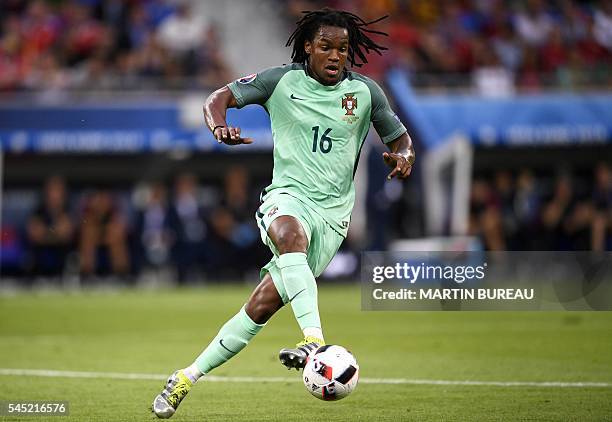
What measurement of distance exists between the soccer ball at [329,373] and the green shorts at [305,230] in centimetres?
68

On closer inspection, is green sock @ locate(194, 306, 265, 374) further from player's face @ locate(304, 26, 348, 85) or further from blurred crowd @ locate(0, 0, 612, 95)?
blurred crowd @ locate(0, 0, 612, 95)

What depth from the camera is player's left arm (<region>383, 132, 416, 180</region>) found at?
22.9 feet

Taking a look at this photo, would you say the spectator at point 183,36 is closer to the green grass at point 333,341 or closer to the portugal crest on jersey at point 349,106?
the green grass at point 333,341

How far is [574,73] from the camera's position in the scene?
22.9 m

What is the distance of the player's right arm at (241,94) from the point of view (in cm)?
704

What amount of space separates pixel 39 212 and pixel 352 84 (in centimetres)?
1615

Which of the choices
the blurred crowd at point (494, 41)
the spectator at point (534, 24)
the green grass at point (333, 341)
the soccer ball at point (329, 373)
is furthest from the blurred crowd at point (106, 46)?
the soccer ball at point (329, 373)

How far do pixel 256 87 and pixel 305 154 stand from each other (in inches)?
21.4

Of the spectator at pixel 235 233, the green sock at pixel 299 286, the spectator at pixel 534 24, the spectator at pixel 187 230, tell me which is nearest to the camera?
the green sock at pixel 299 286

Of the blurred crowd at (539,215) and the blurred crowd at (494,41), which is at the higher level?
the blurred crowd at (494,41)

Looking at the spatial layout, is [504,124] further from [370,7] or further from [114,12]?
[114,12]

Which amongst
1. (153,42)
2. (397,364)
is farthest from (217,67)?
(397,364)

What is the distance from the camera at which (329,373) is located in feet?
20.7

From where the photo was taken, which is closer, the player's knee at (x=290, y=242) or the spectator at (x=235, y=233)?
the player's knee at (x=290, y=242)
